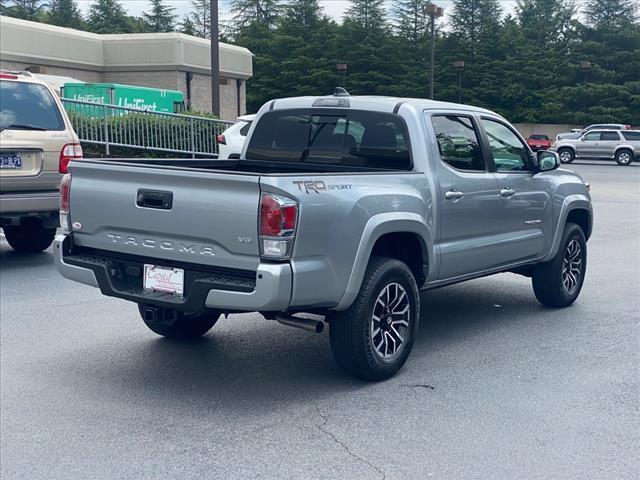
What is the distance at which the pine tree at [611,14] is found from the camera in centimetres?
6009

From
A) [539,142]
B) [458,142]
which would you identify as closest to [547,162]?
[458,142]

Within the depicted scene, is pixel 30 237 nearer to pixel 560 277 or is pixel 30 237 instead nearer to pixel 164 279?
pixel 164 279

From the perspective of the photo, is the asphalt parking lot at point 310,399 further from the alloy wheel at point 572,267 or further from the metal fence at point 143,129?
the metal fence at point 143,129

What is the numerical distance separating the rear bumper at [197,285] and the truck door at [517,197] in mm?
2718

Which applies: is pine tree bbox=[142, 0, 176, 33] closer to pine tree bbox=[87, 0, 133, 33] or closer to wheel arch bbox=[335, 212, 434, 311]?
pine tree bbox=[87, 0, 133, 33]

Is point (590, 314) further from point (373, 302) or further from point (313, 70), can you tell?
point (313, 70)

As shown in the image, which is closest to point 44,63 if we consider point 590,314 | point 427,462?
point 590,314

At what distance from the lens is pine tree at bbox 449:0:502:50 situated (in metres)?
66.3

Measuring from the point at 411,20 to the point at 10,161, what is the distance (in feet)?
210

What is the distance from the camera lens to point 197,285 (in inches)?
Result: 203

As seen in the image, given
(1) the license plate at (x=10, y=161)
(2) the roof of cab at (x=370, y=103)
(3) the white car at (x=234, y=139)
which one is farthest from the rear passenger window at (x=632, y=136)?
(2) the roof of cab at (x=370, y=103)

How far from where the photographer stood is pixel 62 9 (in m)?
73.6

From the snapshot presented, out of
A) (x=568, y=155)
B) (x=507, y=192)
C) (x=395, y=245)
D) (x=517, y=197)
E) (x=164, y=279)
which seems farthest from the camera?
(x=568, y=155)

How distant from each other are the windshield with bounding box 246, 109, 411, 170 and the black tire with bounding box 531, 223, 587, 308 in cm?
235
